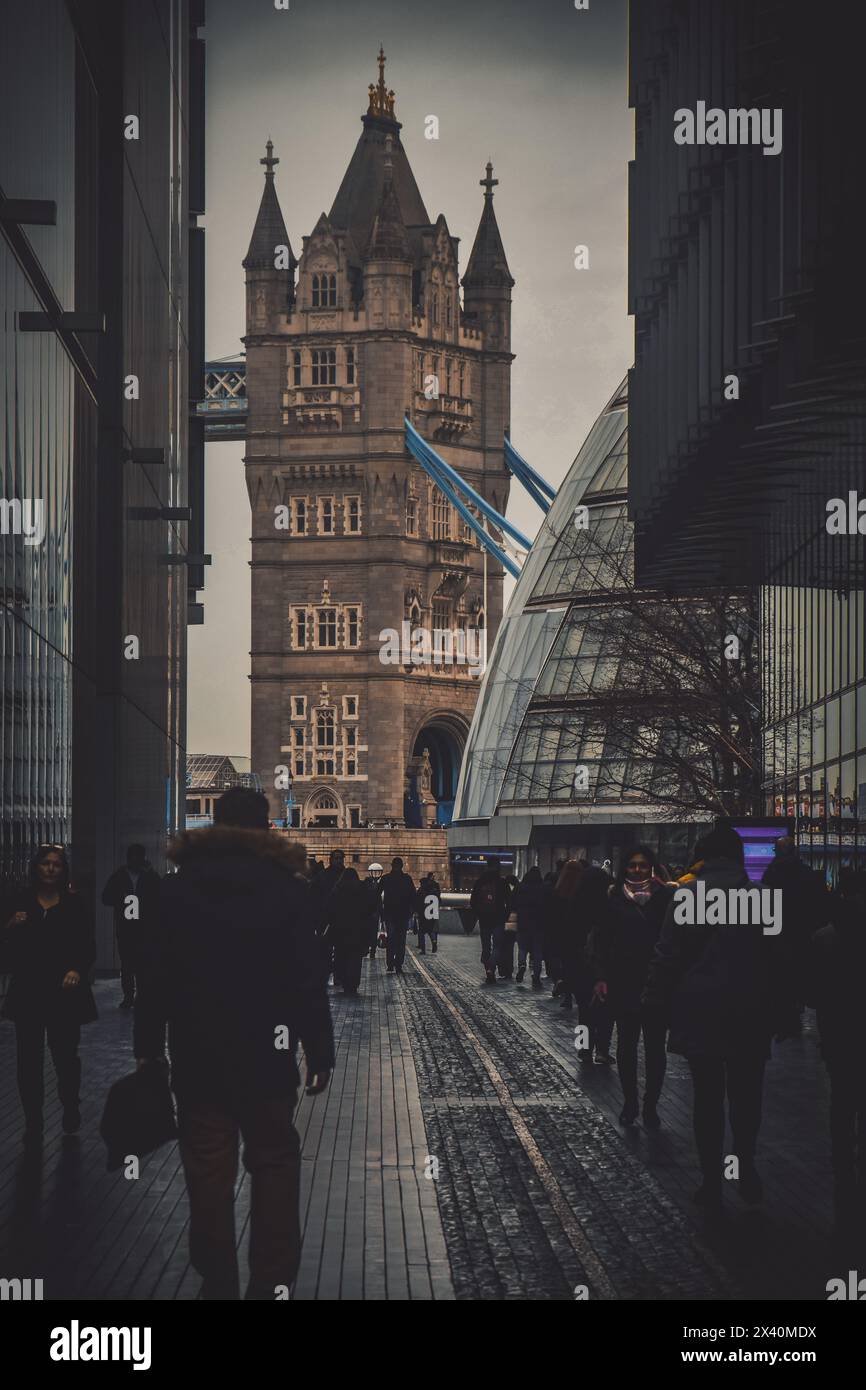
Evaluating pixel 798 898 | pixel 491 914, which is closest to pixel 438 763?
pixel 491 914

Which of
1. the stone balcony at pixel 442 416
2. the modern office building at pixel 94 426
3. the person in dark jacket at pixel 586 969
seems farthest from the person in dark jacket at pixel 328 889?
the stone balcony at pixel 442 416

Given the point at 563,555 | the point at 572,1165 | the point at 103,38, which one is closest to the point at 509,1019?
the point at 572,1165

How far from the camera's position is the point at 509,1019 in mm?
23969

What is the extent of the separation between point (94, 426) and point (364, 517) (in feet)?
320

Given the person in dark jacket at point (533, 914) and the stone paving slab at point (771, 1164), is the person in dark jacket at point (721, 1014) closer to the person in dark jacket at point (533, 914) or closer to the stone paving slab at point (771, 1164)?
the stone paving slab at point (771, 1164)

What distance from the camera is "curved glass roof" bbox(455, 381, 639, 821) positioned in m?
71.7

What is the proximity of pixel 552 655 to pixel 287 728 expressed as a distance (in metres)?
49.5

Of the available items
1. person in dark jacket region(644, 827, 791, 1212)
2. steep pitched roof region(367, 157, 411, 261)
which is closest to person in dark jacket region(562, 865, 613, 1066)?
person in dark jacket region(644, 827, 791, 1212)

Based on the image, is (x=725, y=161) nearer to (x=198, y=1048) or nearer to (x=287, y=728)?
(x=198, y=1048)

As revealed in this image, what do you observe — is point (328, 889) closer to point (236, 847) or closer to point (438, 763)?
point (236, 847)

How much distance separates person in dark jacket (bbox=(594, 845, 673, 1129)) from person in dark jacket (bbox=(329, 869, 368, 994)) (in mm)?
12807

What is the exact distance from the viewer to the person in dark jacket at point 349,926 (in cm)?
2772

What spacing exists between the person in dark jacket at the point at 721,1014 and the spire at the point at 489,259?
122881 mm

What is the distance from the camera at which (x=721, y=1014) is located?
1077 centimetres
